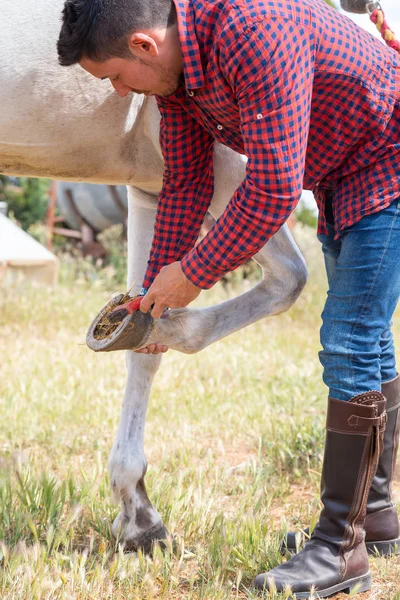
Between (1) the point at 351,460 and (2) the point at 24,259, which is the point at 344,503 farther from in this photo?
(2) the point at 24,259

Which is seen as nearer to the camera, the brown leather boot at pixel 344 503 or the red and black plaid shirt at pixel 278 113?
the red and black plaid shirt at pixel 278 113

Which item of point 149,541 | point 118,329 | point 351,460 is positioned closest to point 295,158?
point 118,329

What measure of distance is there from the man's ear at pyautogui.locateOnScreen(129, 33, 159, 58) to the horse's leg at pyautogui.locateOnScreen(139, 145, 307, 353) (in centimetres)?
69

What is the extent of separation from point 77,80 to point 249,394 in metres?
2.18

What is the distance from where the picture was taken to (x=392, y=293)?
217 centimetres

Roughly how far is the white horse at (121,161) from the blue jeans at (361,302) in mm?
508

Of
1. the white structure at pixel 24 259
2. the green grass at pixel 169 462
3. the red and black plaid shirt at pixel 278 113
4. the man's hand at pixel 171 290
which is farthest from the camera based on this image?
the white structure at pixel 24 259

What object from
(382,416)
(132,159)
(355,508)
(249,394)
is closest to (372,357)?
(382,416)

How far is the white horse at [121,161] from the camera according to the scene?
2.39 meters

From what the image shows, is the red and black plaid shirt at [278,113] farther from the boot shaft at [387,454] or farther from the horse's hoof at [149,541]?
the horse's hoof at [149,541]

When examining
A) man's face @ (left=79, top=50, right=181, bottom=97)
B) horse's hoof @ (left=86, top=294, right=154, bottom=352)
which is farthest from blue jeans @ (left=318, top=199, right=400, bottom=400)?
man's face @ (left=79, top=50, right=181, bottom=97)

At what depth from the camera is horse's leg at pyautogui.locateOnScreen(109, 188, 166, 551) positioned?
254cm

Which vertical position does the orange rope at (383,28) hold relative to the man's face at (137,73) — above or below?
above

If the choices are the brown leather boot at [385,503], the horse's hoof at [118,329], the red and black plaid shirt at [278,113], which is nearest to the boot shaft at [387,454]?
the brown leather boot at [385,503]
